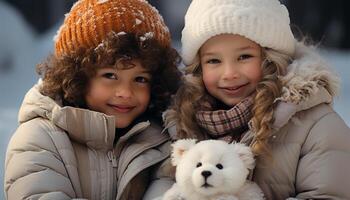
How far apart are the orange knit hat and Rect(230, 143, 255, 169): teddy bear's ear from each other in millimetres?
442

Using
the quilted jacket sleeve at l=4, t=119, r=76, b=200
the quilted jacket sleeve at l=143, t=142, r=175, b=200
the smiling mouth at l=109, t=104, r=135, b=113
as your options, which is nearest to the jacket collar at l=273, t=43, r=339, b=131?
the quilted jacket sleeve at l=143, t=142, r=175, b=200

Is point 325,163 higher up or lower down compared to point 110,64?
lower down

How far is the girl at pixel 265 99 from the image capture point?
173 centimetres

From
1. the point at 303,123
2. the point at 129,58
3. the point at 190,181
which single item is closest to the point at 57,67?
the point at 129,58

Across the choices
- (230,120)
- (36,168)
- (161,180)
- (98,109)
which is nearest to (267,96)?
(230,120)

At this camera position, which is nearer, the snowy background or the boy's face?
the boy's face

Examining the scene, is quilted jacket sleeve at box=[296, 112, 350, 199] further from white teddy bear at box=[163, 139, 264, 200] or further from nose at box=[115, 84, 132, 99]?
nose at box=[115, 84, 132, 99]

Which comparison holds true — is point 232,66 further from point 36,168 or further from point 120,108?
point 36,168

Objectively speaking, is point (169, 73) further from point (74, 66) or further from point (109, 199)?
point (109, 199)

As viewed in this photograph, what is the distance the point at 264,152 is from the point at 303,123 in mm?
137

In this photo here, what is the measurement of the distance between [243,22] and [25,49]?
2.09 metres

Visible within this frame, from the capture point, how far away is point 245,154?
1.67m

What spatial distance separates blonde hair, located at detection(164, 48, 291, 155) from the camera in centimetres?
174

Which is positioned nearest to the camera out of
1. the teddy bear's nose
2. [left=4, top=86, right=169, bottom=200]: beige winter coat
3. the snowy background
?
the teddy bear's nose
